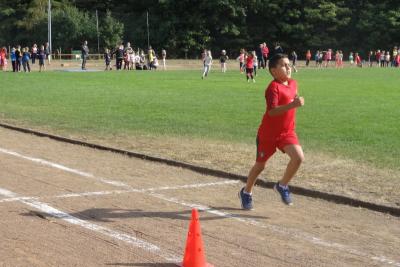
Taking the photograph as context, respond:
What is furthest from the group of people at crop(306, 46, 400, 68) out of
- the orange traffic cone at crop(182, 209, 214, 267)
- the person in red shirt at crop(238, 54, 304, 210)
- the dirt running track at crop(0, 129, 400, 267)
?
the orange traffic cone at crop(182, 209, 214, 267)

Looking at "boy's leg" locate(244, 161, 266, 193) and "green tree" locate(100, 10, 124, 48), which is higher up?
"green tree" locate(100, 10, 124, 48)

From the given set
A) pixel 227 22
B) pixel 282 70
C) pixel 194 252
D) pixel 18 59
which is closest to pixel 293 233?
pixel 194 252

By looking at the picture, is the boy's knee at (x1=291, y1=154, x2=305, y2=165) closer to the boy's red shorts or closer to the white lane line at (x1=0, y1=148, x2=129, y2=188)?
the boy's red shorts

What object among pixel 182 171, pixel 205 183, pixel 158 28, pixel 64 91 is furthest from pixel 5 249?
pixel 158 28

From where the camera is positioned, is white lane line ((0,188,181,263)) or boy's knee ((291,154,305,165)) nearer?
white lane line ((0,188,181,263))

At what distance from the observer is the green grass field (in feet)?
42.9

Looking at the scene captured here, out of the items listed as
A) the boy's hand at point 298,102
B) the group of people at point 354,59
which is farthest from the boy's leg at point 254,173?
the group of people at point 354,59

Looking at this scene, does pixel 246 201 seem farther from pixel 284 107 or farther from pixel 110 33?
pixel 110 33

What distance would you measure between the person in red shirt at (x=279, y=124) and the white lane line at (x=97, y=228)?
1.76 meters

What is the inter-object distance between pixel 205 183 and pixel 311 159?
2469mm

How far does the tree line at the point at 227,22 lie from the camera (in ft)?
247

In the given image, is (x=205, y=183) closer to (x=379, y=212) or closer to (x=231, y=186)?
(x=231, y=186)

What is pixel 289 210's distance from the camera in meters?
7.60

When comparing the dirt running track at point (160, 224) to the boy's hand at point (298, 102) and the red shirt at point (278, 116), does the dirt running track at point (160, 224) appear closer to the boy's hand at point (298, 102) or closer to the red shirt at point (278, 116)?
the red shirt at point (278, 116)
